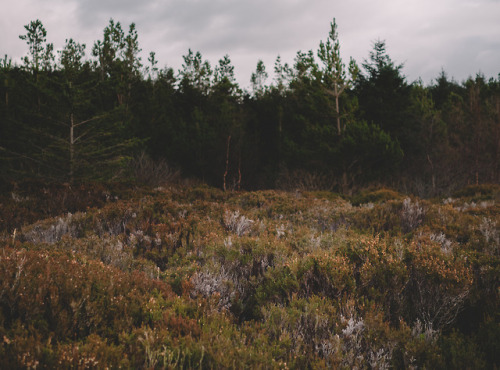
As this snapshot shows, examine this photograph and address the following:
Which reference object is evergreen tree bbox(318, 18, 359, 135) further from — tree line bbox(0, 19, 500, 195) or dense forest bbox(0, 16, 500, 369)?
dense forest bbox(0, 16, 500, 369)

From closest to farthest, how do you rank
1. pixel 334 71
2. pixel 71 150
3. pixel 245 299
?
pixel 245 299 → pixel 71 150 → pixel 334 71

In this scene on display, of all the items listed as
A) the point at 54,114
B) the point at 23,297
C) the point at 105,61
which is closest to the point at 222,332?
the point at 23,297

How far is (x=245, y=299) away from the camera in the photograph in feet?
12.3

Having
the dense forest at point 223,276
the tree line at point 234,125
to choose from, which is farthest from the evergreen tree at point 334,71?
the dense forest at point 223,276

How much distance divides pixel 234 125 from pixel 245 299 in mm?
26917

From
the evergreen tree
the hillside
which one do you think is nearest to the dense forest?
the hillside

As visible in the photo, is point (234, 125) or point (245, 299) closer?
point (245, 299)

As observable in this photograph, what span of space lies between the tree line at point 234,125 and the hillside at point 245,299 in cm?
886

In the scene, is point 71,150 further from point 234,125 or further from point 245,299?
point 234,125

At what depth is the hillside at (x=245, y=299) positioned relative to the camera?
7.80 ft

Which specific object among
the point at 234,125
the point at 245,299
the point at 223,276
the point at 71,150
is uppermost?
the point at 234,125

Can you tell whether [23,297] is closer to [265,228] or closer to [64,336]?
[64,336]

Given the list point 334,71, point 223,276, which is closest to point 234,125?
point 334,71

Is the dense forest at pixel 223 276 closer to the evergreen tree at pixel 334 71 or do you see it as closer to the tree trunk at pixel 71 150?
the tree trunk at pixel 71 150
